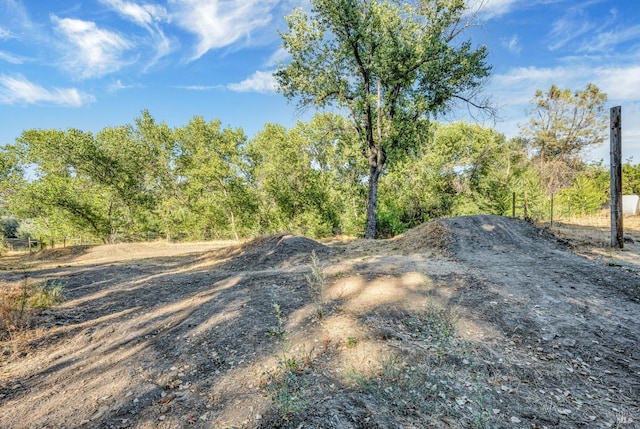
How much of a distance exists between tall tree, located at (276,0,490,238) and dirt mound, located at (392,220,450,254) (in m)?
4.04

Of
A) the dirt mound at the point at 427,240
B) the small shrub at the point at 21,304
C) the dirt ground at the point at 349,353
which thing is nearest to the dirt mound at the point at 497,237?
the dirt mound at the point at 427,240

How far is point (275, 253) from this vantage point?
32.9 ft

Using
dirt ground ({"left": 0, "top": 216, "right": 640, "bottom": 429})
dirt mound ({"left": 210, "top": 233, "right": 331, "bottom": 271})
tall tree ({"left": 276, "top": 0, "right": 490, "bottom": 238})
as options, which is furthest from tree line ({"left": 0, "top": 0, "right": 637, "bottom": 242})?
dirt ground ({"left": 0, "top": 216, "right": 640, "bottom": 429})

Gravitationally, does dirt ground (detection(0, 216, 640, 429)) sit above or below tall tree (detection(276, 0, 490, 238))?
below

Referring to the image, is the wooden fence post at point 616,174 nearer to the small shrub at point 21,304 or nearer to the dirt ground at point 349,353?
the dirt ground at point 349,353

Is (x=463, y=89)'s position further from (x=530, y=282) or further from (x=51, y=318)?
(x=51, y=318)

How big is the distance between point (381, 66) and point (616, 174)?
851 centimetres

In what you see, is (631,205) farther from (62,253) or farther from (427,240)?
(62,253)

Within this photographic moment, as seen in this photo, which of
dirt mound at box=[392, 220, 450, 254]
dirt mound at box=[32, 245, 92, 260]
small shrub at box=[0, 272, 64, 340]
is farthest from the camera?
dirt mound at box=[32, 245, 92, 260]

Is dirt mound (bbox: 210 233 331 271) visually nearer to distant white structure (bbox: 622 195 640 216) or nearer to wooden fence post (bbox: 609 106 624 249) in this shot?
wooden fence post (bbox: 609 106 624 249)

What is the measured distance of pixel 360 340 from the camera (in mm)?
3289

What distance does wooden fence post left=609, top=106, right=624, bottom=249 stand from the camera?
327 inches

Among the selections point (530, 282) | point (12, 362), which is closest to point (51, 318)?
point (12, 362)

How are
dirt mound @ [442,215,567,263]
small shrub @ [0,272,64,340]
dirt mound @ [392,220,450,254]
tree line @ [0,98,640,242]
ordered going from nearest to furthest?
1. small shrub @ [0,272,64,340]
2. dirt mound @ [442,215,567,263]
3. dirt mound @ [392,220,450,254]
4. tree line @ [0,98,640,242]
